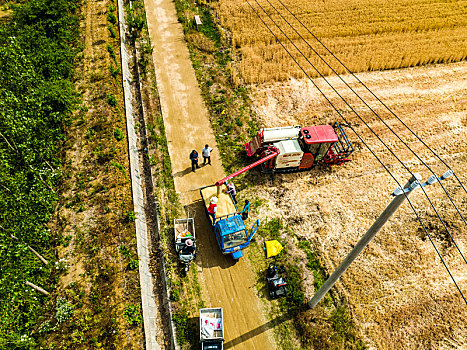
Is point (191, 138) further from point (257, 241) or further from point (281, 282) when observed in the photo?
point (281, 282)

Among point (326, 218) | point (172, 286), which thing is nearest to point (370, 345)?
point (326, 218)

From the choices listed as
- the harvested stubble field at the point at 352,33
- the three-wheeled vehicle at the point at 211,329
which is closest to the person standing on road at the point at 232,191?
the three-wheeled vehicle at the point at 211,329

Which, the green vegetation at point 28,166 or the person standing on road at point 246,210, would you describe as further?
the person standing on road at point 246,210

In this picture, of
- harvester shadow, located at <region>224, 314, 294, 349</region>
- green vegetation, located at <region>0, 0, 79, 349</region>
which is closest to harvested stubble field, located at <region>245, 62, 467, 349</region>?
harvester shadow, located at <region>224, 314, 294, 349</region>

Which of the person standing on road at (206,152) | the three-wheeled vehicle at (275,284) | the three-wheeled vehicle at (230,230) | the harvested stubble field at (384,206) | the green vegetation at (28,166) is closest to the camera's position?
the green vegetation at (28,166)

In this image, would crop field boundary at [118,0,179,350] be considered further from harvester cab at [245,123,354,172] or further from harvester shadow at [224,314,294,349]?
harvester cab at [245,123,354,172]

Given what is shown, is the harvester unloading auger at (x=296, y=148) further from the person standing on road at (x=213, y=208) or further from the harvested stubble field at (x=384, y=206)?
the person standing on road at (x=213, y=208)

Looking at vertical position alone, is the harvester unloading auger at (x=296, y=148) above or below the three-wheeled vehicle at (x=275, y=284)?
above
